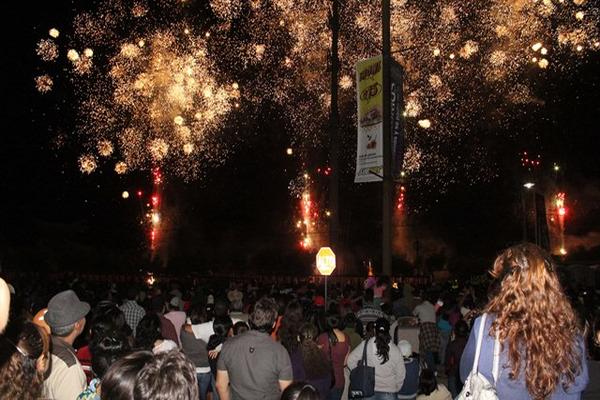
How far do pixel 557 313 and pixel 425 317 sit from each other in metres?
9.16

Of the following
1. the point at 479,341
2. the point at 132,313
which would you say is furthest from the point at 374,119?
the point at 479,341

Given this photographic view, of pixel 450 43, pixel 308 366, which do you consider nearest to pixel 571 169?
pixel 450 43

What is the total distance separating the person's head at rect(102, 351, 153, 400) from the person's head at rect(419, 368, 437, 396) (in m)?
4.58

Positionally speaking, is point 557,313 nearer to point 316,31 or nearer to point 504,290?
point 504,290

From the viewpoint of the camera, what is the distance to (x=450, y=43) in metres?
21.8

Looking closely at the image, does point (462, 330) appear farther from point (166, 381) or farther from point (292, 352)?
point (166, 381)

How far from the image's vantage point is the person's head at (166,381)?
106 inches

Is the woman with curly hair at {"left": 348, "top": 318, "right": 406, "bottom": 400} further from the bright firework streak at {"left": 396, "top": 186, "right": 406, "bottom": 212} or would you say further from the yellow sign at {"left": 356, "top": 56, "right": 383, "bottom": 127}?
the bright firework streak at {"left": 396, "top": 186, "right": 406, "bottom": 212}

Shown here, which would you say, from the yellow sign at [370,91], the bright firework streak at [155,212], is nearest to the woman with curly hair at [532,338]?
the yellow sign at [370,91]

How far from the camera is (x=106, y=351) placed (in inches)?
183

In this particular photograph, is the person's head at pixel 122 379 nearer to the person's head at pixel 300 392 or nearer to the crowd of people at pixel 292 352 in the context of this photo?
the crowd of people at pixel 292 352

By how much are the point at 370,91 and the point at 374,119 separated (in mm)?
652

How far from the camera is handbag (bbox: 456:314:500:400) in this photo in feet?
10.5

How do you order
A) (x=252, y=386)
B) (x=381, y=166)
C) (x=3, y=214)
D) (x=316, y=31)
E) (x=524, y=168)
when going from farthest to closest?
(x=524, y=168), (x=3, y=214), (x=316, y=31), (x=381, y=166), (x=252, y=386)
